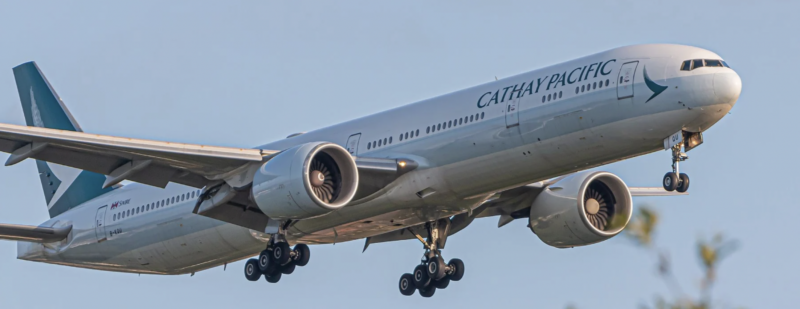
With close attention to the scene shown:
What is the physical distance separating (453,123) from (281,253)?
674cm

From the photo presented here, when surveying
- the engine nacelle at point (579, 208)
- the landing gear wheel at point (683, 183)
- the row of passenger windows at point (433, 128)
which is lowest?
the landing gear wheel at point (683, 183)

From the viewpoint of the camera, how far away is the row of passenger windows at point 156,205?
34.5 meters

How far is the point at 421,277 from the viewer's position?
34.3 meters

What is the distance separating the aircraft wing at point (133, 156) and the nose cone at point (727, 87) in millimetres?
11854

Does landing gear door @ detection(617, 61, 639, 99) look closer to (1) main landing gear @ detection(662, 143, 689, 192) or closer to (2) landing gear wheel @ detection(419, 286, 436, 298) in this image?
(1) main landing gear @ detection(662, 143, 689, 192)

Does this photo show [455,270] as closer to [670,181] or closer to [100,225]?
[670,181]

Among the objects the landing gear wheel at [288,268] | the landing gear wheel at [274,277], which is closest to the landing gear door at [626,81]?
the landing gear wheel at [288,268]

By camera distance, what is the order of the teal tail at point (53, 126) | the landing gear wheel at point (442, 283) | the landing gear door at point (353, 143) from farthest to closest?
1. the teal tail at point (53, 126)
2. the landing gear wheel at point (442, 283)
3. the landing gear door at point (353, 143)

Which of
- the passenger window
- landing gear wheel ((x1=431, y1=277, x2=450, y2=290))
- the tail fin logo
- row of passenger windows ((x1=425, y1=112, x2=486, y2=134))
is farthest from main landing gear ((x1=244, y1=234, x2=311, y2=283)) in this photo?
the tail fin logo

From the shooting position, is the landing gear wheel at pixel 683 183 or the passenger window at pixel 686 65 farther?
the landing gear wheel at pixel 683 183

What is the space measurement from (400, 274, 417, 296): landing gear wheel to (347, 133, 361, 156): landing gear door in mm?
5609

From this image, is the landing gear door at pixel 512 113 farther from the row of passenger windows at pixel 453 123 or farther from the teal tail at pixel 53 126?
the teal tail at pixel 53 126

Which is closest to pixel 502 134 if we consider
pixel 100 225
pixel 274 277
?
pixel 274 277

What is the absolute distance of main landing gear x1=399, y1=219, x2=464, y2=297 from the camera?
111ft
